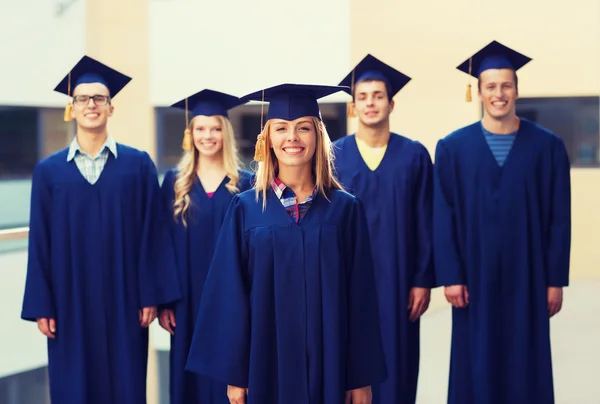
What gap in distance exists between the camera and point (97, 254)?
4.13 metres

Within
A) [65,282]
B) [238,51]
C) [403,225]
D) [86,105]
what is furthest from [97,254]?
[238,51]

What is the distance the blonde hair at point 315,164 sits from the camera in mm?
2996

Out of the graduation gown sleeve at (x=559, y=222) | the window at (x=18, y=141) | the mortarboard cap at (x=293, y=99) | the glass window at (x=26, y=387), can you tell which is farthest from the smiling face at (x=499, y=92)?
the window at (x=18, y=141)

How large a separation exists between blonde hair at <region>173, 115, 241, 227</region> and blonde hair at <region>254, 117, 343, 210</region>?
4.33ft

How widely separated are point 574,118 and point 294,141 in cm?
555

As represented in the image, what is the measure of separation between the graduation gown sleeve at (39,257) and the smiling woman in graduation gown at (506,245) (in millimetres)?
1739

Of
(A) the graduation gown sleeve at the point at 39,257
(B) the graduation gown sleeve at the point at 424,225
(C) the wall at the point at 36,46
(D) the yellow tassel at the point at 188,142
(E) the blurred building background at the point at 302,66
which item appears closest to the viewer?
(A) the graduation gown sleeve at the point at 39,257

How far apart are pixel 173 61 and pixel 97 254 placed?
4.95m

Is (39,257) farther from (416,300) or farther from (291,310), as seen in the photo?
(416,300)

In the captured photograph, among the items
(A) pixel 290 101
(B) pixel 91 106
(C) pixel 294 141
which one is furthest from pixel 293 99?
(B) pixel 91 106

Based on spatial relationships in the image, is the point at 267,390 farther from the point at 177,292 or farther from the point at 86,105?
the point at 86,105

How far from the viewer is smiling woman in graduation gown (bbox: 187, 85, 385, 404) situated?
2.95m

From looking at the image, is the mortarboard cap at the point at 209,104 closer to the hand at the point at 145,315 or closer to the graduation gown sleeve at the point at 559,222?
the hand at the point at 145,315

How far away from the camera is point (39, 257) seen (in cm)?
407
